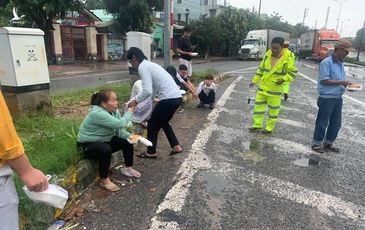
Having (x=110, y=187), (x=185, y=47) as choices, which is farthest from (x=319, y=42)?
(x=110, y=187)

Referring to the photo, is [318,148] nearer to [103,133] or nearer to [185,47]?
[103,133]

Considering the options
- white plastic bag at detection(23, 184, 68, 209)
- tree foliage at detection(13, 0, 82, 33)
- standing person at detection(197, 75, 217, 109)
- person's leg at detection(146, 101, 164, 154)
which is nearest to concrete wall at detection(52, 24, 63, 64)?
tree foliage at detection(13, 0, 82, 33)

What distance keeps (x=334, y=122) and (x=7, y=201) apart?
4.70 meters

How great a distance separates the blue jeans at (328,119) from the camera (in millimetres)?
4914

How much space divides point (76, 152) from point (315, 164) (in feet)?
10.3

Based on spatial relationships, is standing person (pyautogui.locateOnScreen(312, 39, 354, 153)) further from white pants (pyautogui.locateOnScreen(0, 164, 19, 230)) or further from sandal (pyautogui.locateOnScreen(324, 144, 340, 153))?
white pants (pyautogui.locateOnScreen(0, 164, 19, 230))

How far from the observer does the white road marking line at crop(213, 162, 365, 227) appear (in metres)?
3.27

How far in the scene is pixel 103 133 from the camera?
3.61 metres

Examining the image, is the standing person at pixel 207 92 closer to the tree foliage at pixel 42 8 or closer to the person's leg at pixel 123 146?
the person's leg at pixel 123 146

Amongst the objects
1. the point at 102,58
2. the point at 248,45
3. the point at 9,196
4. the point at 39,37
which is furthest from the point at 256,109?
the point at 248,45

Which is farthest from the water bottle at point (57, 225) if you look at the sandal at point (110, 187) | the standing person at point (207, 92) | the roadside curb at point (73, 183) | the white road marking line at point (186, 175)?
the standing person at point (207, 92)

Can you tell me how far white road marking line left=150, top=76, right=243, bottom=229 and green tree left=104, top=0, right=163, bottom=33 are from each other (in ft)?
61.6

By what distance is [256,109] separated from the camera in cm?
596

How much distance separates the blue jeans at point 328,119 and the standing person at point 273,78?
0.86m
